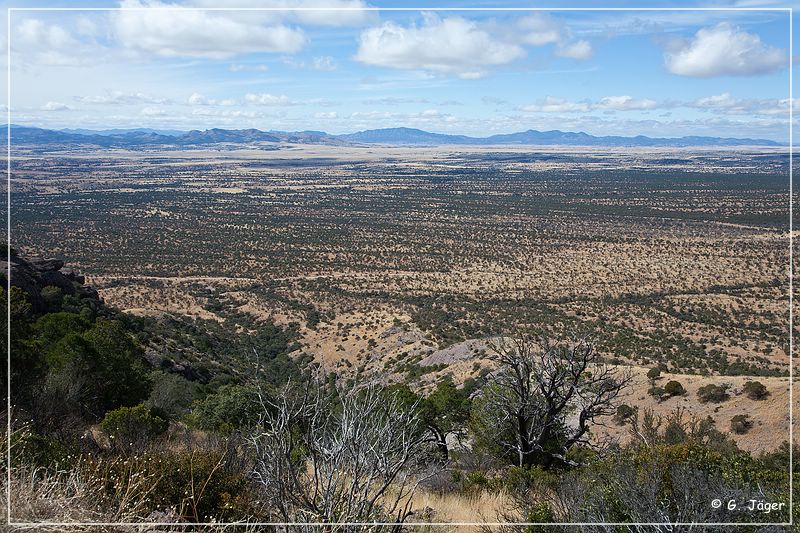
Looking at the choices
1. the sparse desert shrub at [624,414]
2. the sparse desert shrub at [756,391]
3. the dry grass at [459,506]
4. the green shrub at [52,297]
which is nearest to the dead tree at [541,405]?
the dry grass at [459,506]

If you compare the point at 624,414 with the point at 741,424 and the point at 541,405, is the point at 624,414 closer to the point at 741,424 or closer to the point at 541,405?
the point at 741,424

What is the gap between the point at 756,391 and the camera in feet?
55.1

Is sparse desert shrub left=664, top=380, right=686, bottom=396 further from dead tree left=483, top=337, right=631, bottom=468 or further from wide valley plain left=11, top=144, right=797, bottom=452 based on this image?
dead tree left=483, top=337, right=631, bottom=468

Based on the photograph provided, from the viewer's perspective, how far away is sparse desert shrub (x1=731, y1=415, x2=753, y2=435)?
15.3 metres

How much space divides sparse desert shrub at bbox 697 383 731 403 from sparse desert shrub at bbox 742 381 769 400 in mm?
513

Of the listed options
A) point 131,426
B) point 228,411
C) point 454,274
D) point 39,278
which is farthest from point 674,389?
point 454,274

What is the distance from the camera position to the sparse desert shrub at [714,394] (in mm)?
17109

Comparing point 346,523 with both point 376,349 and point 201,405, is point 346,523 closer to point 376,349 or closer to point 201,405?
point 201,405

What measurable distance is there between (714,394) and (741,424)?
179 cm

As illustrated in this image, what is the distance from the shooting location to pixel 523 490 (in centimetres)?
786

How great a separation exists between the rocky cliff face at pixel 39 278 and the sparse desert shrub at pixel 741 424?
72.2 feet

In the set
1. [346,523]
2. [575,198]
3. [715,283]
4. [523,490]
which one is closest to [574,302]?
[715,283]

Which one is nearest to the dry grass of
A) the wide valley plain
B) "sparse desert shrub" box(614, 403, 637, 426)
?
the wide valley plain

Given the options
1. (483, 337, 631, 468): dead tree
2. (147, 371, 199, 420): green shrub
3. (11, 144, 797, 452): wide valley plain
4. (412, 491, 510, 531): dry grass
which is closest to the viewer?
(412, 491, 510, 531): dry grass
